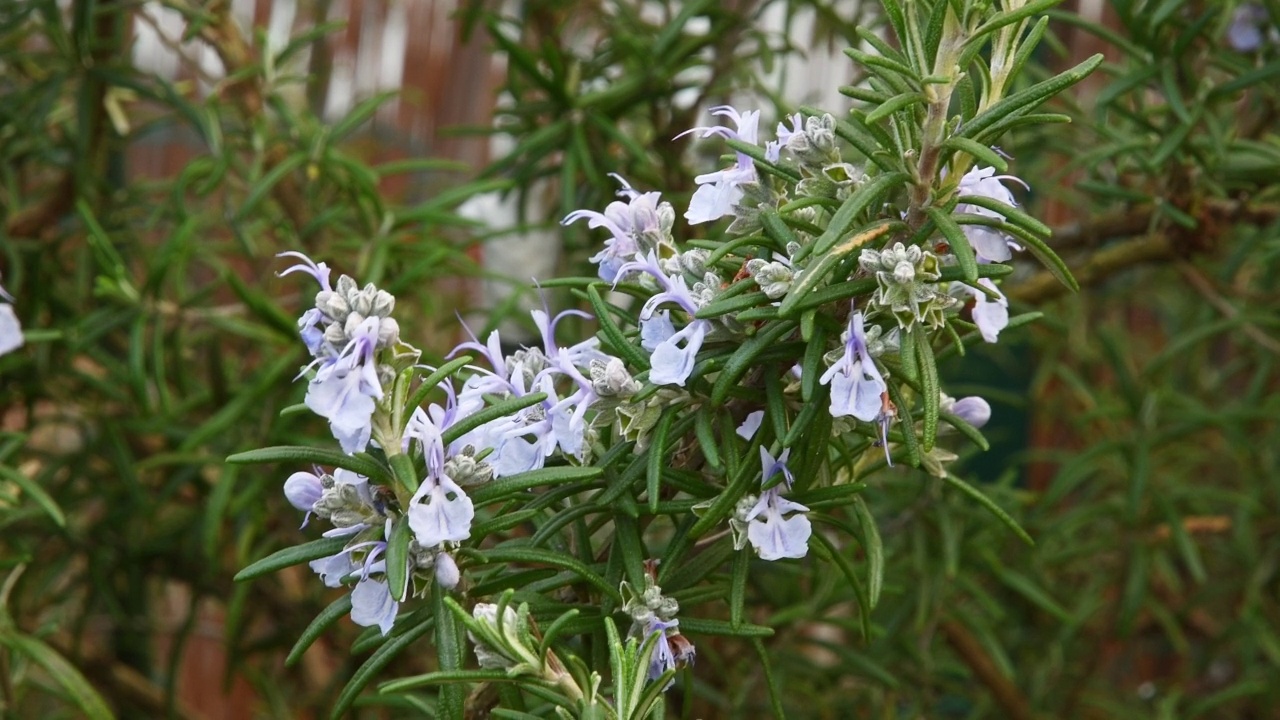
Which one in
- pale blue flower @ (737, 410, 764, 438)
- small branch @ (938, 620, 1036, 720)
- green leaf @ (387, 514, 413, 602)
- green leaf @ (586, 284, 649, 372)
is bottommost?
small branch @ (938, 620, 1036, 720)

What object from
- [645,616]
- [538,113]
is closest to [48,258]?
[538,113]

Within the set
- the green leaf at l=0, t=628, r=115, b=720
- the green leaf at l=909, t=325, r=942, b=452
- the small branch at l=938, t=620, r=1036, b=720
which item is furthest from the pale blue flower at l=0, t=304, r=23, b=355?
the small branch at l=938, t=620, r=1036, b=720

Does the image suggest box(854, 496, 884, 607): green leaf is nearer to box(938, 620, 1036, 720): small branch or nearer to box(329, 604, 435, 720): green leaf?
box(329, 604, 435, 720): green leaf

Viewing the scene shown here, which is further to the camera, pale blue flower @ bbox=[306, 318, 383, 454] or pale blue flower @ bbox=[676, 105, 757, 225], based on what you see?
pale blue flower @ bbox=[676, 105, 757, 225]

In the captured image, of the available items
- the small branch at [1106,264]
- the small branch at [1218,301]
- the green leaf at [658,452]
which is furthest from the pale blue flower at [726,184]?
the small branch at [1218,301]

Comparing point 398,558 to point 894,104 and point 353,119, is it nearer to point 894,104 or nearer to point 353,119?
point 894,104

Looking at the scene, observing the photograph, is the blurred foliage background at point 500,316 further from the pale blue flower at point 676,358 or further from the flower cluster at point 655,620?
the pale blue flower at point 676,358
